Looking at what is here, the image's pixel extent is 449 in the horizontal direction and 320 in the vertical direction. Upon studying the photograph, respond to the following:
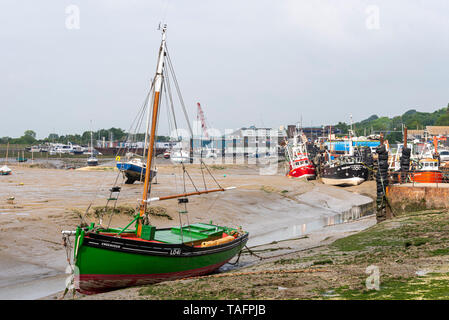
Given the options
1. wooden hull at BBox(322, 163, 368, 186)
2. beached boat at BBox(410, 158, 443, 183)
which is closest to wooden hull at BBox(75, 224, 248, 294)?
beached boat at BBox(410, 158, 443, 183)

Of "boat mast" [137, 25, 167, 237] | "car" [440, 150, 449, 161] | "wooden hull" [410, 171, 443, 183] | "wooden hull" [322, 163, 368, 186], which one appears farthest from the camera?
"car" [440, 150, 449, 161]

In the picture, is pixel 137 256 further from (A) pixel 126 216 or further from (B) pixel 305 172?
(B) pixel 305 172

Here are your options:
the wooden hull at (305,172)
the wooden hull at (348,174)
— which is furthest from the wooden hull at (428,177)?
the wooden hull at (305,172)

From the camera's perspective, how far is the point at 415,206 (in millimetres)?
32188

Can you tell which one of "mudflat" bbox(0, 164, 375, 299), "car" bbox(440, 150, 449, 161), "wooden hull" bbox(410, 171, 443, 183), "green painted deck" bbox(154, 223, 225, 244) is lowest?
"mudflat" bbox(0, 164, 375, 299)

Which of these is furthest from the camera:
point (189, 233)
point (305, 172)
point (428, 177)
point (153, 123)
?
point (305, 172)

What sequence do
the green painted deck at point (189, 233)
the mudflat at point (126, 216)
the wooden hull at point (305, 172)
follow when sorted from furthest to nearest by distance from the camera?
the wooden hull at point (305, 172), the mudflat at point (126, 216), the green painted deck at point (189, 233)

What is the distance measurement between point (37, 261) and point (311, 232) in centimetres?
1938

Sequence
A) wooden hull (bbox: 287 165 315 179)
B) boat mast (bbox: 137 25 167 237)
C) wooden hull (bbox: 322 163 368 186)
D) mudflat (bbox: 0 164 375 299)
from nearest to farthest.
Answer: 1. boat mast (bbox: 137 25 167 237)
2. mudflat (bbox: 0 164 375 299)
3. wooden hull (bbox: 322 163 368 186)
4. wooden hull (bbox: 287 165 315 179)

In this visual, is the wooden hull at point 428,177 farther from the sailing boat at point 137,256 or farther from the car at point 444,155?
the car at point 444,155

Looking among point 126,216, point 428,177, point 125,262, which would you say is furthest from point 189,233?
point 428,177

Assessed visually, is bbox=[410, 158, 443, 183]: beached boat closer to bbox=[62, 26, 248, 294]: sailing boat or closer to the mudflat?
the mudflat

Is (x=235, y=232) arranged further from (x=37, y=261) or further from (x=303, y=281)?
A: (x=37, y=261)
